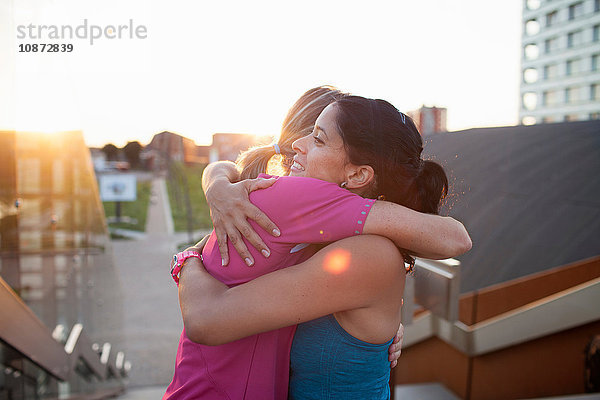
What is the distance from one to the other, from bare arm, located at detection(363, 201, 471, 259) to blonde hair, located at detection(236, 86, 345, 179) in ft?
1.51

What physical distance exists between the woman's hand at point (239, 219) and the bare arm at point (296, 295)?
0.08 metres

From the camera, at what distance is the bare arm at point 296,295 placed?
833 mm

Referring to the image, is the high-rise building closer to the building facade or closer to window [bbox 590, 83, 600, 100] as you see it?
window [bbox 590, 83, 600, 100]

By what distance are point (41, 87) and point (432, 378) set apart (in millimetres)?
3788

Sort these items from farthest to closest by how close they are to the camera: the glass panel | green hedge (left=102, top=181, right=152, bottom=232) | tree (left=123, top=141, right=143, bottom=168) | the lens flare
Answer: tree (left=123, top=141, right=143, bottom=168) → green hedge (left=102, top=181, right=152, bottom=232) → the glass panel → the lens flare

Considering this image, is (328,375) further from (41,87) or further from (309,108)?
(41,87)

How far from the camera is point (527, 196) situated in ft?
11.7

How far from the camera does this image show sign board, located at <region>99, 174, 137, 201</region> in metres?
16.5

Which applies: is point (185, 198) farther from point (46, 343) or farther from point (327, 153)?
point (327, 153)

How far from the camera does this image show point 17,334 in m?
1.75

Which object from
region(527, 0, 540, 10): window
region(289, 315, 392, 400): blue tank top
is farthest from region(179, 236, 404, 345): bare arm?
region(527, 0, 540, 10): window

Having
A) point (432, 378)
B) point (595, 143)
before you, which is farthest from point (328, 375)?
point (432, 378)

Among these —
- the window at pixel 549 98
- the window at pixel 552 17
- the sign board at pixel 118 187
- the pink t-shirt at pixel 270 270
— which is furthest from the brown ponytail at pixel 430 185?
the sign board at pixel 118 187

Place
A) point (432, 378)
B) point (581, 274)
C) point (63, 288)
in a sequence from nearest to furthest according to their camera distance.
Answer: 1. point (581, 274)
2. point (63, 288)
3. point (432, 378)
